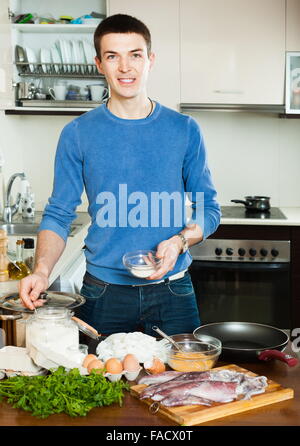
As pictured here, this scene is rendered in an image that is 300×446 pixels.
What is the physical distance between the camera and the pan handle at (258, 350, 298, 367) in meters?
1.59

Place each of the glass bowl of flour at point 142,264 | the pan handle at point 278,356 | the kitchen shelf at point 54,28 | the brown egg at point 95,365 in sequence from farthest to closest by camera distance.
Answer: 1. the kitchen shelf at point 54,28
2. the glass bowl of flour at point 142,264
3. the pan handle at point 278,356
4. the brown egg at point 95,365

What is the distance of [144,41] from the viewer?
6.63 ft

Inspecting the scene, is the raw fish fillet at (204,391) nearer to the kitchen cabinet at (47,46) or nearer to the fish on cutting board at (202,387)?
the fish on cutting board at (202,387)

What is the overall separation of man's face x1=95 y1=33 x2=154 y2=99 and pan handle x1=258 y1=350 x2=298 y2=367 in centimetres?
90

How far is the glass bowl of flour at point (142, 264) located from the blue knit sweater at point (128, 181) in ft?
0.76

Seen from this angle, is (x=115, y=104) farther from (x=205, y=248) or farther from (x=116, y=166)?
(x=205, y=248)

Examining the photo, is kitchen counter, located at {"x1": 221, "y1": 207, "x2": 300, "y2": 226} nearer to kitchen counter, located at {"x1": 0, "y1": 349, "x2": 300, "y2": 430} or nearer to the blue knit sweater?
the blue knit sweater

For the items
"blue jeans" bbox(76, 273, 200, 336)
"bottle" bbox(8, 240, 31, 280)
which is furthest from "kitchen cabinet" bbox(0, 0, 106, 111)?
"blue jeans" bbox(76, 273, 200, 336)

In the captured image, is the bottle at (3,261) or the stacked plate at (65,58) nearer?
the bottle at (3,261)

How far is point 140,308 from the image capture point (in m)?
2.06

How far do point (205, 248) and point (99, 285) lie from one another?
6.01 ft

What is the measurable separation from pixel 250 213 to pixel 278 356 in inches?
98.3

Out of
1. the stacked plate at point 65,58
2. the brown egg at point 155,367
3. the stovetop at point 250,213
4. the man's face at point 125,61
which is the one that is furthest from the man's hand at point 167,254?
the stacked plate at point 65,58

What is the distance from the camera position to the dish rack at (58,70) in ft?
13.2
